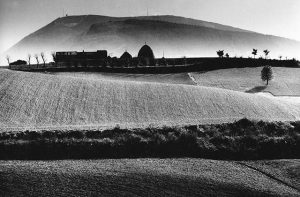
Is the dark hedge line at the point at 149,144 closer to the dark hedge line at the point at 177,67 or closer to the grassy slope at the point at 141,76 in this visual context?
the grassy slope at the point at 141,76

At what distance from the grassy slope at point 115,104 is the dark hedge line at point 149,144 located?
10.6m

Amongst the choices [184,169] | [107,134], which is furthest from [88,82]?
[184,169]

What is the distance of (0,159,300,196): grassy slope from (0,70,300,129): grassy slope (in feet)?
56.7

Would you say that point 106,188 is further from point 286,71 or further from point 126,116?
point 286,71

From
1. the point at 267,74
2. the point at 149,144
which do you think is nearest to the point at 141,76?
the point at 267,74

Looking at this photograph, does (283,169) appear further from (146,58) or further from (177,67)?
(146,58)

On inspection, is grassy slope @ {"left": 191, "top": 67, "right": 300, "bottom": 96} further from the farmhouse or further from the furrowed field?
the furrowed field

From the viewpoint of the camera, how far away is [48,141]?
118 ft

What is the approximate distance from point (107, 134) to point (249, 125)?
13988mm

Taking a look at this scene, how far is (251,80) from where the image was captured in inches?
4003

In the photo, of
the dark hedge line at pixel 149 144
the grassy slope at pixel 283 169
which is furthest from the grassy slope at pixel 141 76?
the grassy slope at pixel 283 169

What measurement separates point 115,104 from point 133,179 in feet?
104

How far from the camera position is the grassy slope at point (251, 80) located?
299 ft

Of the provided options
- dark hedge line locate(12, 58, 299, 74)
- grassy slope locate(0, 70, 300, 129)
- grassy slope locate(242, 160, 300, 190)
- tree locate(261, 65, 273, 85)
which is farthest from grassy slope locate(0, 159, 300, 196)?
dark hedge line locate(12, 58, 299, 74)
